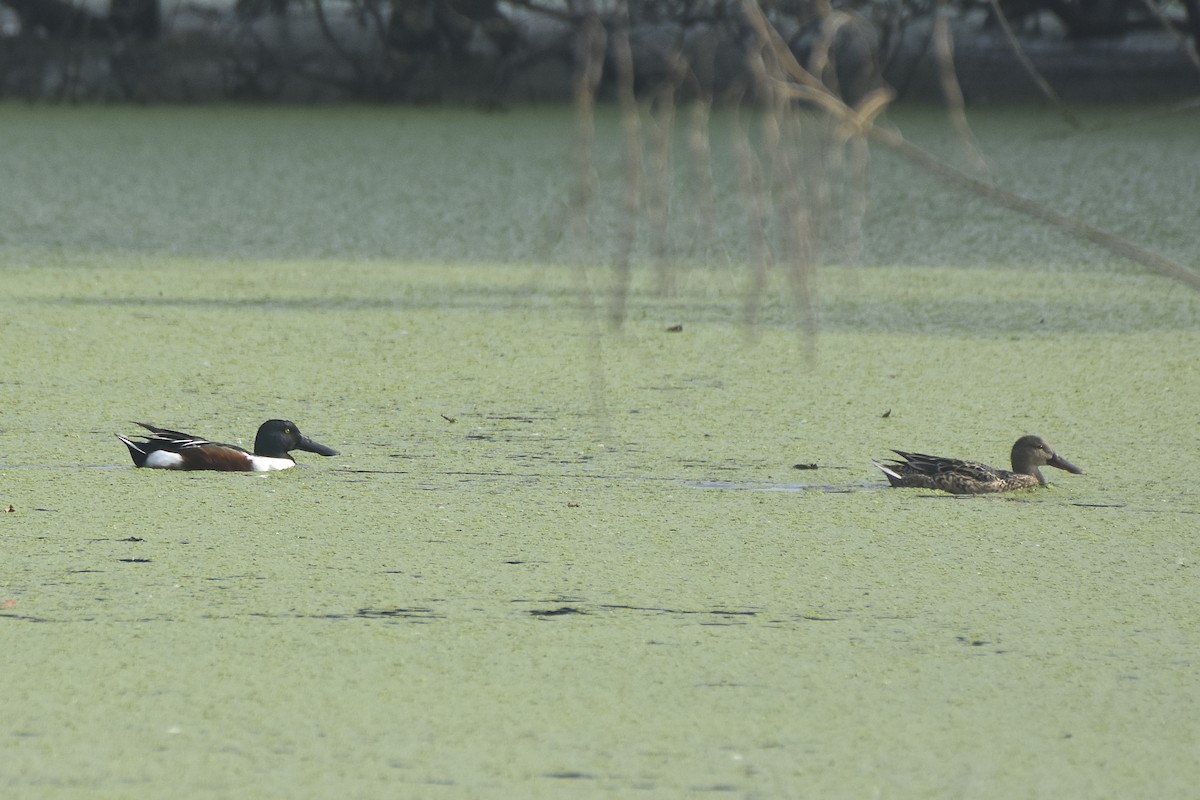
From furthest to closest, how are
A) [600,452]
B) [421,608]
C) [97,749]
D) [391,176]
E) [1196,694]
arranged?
[391,176], [600,452], [421,608], [1196,694], [97,749]

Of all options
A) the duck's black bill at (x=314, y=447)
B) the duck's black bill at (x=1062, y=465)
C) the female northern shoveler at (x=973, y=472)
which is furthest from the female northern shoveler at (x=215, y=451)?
the duck's black bill at (x=1062, y=465)

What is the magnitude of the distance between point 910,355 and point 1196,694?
1.66m

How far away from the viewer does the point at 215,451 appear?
2.54 meters

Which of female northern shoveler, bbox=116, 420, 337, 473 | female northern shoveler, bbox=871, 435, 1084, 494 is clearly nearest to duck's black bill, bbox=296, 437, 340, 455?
female northern shoveler, bbox=116, 420, 337, 473

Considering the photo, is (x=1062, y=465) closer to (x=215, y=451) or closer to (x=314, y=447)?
(x=314, y=447)

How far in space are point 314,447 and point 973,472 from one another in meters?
0.84

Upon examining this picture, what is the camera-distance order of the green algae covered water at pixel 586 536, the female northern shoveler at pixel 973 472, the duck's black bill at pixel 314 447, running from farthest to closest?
the duck's black bill at pixel 314 447, the female northern shoveler at pixel 973 472, the green algae covered water at pixel 586 536

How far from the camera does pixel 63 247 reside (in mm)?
4523

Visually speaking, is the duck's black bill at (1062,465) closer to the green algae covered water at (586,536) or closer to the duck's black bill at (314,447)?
the green algae covered water at (586,536)

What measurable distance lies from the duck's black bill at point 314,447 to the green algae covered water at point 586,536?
1.1 inches

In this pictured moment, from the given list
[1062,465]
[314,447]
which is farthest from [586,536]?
A: [1062,465]

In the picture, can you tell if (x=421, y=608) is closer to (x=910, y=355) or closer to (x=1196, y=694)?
(x=1196, y=694)

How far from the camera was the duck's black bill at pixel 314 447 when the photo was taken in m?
2.58

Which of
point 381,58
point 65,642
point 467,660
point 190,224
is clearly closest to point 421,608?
point 467,660
